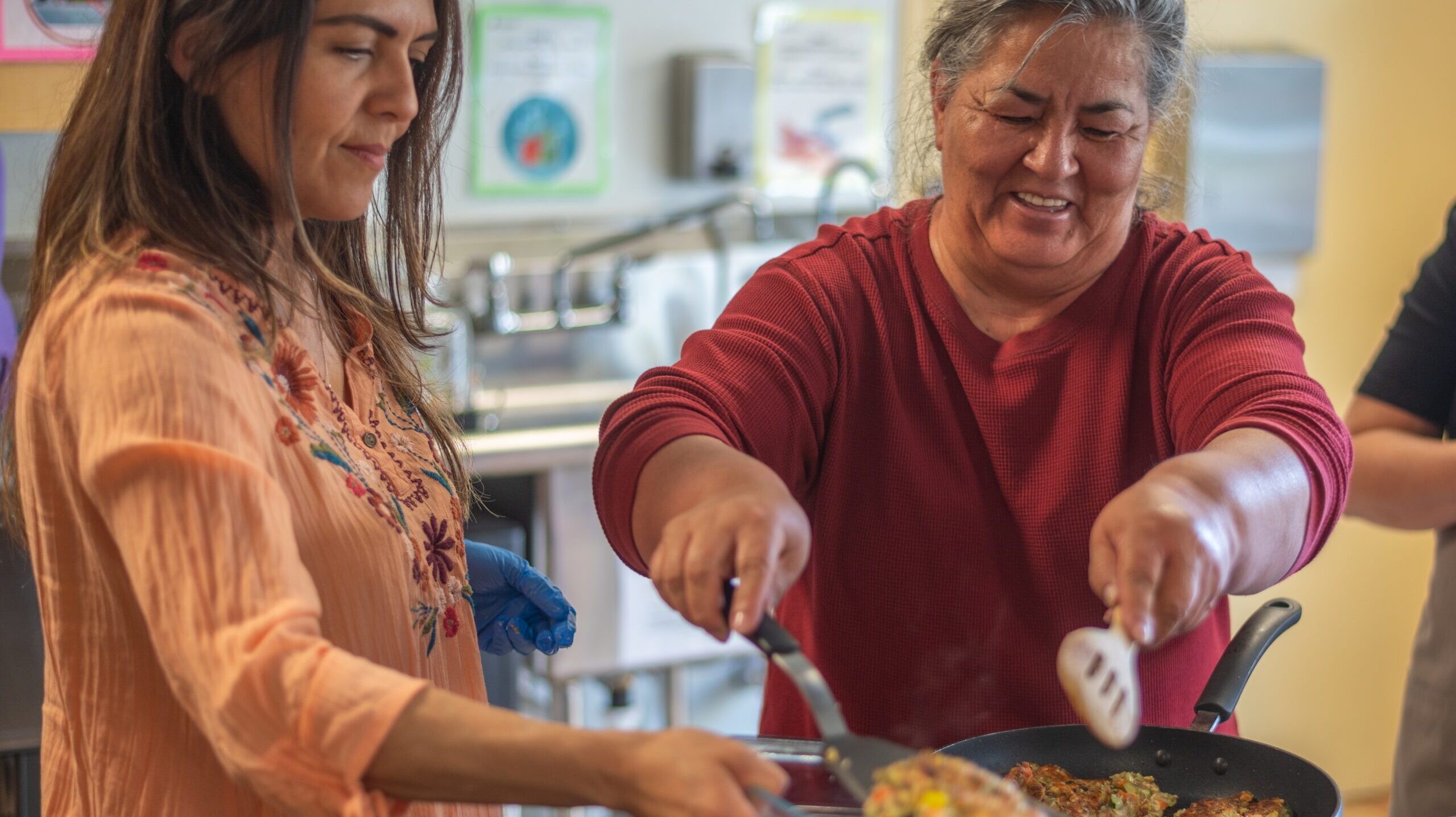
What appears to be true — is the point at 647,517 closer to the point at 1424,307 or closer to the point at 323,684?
A: the point at 323,684

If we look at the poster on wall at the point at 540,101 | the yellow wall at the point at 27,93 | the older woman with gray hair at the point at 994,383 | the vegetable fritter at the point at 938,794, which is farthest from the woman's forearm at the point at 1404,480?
the yellow wall at the point at 27,93

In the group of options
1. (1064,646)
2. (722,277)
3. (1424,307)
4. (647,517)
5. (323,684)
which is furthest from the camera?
(722,277)

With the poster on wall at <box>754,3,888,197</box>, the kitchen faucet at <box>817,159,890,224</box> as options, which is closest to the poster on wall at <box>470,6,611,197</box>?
the poster on wall at <box>754,3,888,197</box>

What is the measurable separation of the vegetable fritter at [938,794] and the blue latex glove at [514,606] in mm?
516

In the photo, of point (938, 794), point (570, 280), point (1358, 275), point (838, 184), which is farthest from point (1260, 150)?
point (938, 794)

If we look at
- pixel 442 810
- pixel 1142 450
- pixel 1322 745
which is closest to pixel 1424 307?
pixel 1142 450

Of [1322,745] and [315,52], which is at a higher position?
[315,52]

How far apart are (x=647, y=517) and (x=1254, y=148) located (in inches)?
103

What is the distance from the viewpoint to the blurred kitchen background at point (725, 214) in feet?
9.64

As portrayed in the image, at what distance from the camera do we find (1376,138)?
344 centimetres

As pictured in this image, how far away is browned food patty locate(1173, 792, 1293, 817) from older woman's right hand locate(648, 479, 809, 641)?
0.44 metres

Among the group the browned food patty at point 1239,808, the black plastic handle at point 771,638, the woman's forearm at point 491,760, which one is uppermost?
the black plastic handle at point 771,638

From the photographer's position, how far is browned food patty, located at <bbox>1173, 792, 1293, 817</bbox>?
44.9 inches

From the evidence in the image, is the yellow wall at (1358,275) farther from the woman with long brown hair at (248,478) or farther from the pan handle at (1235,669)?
the woman with long brown hair at (248,478)
